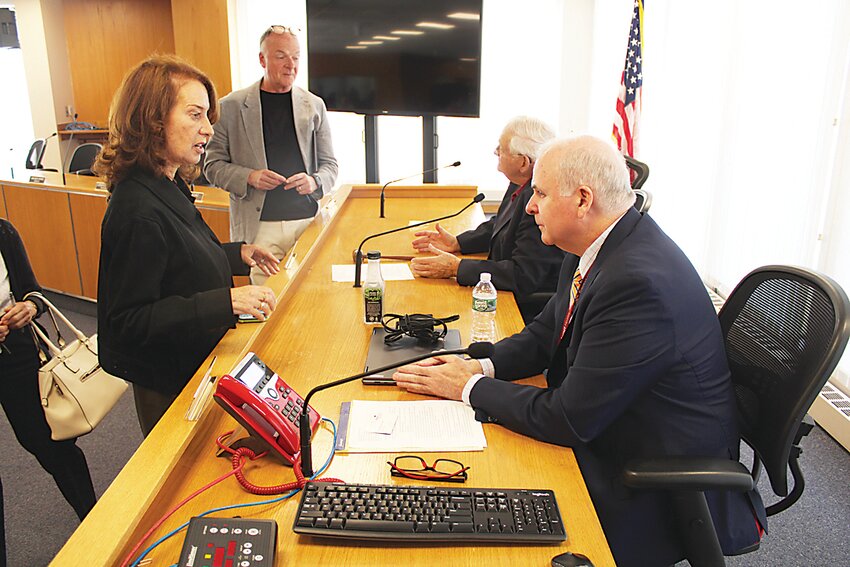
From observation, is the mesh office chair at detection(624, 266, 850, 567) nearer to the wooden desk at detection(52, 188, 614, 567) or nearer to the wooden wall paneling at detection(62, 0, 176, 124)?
the wooden desk at detection(52, 188, 614, 567)

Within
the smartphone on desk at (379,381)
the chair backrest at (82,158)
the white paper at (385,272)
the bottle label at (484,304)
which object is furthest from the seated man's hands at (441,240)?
the chair backrest at (82,158)

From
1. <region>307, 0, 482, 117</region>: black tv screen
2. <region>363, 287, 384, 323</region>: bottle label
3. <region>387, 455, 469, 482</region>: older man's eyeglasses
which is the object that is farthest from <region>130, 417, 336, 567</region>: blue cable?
<region>307, 0, 482, 117</region>: black tv screen

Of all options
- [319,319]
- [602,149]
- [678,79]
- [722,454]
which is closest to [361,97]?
[678,79]

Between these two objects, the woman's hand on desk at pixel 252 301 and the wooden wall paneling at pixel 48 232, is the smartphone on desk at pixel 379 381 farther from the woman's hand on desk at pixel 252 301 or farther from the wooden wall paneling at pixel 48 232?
the wooden wall paneling at pixel 48 232

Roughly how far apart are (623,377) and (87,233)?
4136mm

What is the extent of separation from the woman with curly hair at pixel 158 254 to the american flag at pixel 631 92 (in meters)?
3.71

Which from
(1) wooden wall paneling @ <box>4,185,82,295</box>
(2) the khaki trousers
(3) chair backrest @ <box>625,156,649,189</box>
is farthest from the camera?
(1) wooden wall paneling @ <box>4,185,82,295</box>

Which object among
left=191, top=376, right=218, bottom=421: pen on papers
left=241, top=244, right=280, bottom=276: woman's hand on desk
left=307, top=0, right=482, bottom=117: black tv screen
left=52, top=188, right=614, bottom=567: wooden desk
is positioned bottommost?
left=52, top=188, right=614, bottom=567: wooden desk

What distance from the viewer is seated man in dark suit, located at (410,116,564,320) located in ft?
8.38

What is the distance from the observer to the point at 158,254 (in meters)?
1.66

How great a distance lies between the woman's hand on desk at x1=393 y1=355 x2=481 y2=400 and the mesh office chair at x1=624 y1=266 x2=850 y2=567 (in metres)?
0.45

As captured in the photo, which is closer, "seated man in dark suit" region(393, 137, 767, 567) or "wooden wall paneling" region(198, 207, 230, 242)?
"seated man in dark suit" region(393, 137, 767, 567)

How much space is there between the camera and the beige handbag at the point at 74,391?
6.54 feet

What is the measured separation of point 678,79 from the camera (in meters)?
4.83
